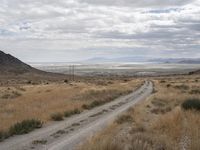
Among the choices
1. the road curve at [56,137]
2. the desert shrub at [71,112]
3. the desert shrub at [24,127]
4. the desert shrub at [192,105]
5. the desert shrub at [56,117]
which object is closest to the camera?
the road curve at [56,137]

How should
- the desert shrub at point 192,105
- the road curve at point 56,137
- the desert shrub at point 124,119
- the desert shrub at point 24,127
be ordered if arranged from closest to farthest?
the road curve at point 56,137 < the desert shrub at point 24,127 < the desert shrub at point 124,119 < the desert shrub at point 192,105

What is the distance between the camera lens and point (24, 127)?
1848 centimetres

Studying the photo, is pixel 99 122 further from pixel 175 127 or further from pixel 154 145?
pixel 154 145

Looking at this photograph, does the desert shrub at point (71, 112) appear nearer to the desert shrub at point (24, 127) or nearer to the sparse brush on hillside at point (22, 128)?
the sparse brush on hillside at point (22, 128)

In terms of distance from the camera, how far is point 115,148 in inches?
444

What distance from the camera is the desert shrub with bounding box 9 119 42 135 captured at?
17578 millimetres

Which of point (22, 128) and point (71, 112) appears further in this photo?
point (71, 112)

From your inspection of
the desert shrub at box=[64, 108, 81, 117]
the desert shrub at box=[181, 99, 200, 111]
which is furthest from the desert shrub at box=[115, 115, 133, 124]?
the desert shrub at box=[64, 108, 81, 117]

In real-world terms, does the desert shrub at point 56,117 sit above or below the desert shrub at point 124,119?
below

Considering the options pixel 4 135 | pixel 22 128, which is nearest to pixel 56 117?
pixel 22 128

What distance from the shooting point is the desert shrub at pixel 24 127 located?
17578 mm

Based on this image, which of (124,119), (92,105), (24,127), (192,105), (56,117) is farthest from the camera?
(92,105)

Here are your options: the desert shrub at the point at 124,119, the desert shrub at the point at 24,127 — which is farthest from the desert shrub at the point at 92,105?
the desert shrub at the point at 24,127

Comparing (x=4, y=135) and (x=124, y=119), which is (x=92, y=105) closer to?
(x=124, y=119)
